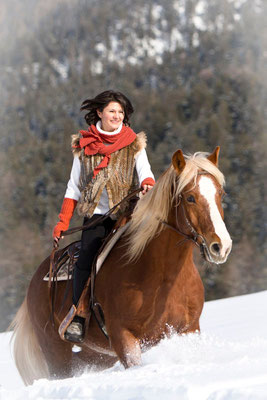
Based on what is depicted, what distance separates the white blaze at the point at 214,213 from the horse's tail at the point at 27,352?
108 inches

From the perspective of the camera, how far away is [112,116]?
5.04m

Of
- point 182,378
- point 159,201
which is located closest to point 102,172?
point 159,201

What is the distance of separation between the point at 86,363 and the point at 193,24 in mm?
195317

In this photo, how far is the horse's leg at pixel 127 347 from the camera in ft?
13.7

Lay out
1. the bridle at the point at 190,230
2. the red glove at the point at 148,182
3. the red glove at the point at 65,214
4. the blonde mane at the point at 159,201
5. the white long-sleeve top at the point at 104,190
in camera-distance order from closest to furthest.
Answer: the bridle at the point at 190,230 < the blonde mane at the point at 159,201 < the red glove at the point at 148,182 < the white long-sleeve top at the point at 104,190 < the red glove at the point at 65,214

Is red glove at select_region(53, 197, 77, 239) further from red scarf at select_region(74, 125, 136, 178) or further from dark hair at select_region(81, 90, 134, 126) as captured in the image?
dark hair at select_region(81, 90, 134, 126)

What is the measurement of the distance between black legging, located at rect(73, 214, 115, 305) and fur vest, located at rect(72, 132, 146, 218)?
176 mm

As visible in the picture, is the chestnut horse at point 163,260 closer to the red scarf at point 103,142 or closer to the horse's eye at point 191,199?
the horse's eye at point 191,199

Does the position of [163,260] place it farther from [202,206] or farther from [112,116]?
[112,116]

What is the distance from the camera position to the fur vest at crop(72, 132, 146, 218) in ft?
16.2

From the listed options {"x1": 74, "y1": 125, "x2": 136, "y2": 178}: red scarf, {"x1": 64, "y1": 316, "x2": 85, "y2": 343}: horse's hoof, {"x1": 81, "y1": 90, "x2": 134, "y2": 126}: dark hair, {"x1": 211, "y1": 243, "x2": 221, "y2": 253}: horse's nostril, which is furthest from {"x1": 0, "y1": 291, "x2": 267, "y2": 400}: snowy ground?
{"x1": 81, "y1": 90, "x2": 134, "y2": 126}: dark hair

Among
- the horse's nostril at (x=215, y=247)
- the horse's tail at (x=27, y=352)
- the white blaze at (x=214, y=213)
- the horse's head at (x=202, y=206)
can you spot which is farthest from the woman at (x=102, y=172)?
the horse's tail at (x=27, y=352)

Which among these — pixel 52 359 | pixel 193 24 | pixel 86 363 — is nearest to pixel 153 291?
pixel 86 363

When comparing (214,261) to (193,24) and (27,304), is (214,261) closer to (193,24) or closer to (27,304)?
(27,304)
